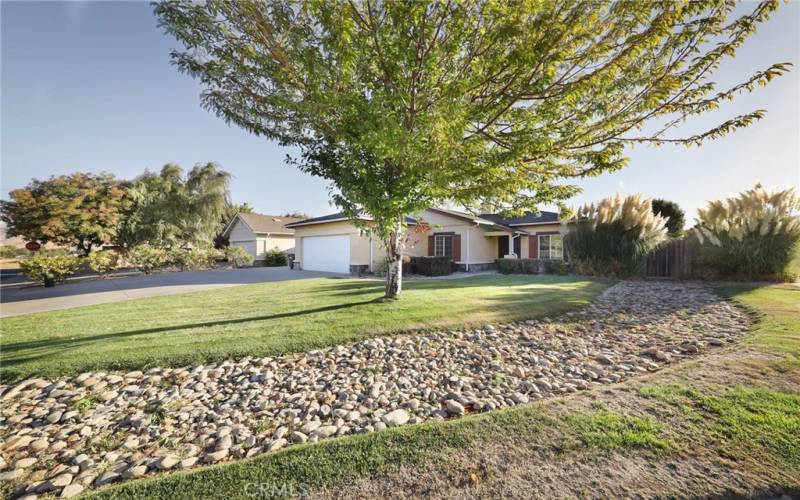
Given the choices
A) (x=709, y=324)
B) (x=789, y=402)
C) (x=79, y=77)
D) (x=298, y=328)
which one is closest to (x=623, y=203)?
(x=709, y=324)

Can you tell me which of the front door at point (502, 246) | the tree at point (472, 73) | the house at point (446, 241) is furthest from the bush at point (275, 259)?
the tree at point (472, 73)

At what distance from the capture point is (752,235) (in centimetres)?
995

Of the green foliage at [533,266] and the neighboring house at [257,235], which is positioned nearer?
the green foliage at [533,266]

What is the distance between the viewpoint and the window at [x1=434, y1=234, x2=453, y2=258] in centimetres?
1937

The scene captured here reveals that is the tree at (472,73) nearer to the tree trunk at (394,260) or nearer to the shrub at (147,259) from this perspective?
the tree trunk at (394,260)

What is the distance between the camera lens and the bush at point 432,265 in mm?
16609

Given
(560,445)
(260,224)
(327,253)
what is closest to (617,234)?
(560,445)

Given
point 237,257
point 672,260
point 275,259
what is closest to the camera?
point 672,260

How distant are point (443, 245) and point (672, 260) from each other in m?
11.0

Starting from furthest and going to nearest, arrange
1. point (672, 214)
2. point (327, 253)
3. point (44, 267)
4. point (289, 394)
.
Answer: point (327, 253) < point (672, 214) < point (44, 267) < point (289, 394)

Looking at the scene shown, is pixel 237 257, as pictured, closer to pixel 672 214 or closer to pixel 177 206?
pixel 177 206

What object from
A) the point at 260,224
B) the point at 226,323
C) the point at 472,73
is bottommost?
the point at 226,323

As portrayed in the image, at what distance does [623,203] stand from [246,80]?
13.4 meters

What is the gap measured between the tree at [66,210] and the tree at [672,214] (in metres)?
34.0
